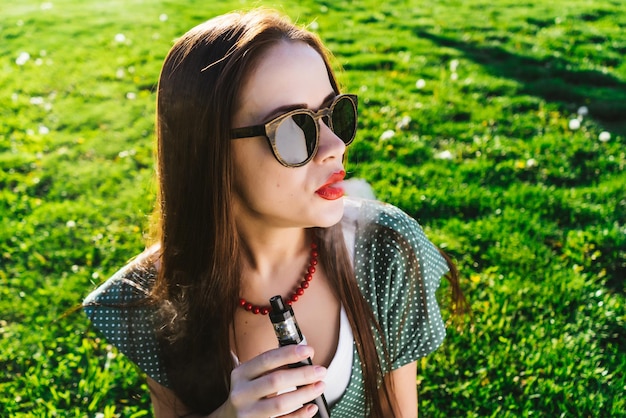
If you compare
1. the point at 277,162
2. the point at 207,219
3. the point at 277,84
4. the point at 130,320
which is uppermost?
the point at 277,84

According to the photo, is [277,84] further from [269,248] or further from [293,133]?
[269,248]

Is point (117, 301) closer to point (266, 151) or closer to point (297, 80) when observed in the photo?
Answer: point (266, 151)

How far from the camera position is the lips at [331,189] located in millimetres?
1600

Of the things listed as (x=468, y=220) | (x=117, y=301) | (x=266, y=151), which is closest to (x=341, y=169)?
(x=266, y=151)

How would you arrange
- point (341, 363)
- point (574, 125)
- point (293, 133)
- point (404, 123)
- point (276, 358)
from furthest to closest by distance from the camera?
point (404, 123) < point (574, 125) < point (341, 363) < point (293, 133) < point (276, 358)

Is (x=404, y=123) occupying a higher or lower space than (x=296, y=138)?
lower

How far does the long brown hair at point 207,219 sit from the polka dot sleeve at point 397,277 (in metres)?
0.06

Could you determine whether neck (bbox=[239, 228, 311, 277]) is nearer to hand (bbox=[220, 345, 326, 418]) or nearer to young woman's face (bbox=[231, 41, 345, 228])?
young woman's face (bbox=[231, 41, 345, 228])

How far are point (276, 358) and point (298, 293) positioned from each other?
56cm

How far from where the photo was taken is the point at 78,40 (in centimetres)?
700

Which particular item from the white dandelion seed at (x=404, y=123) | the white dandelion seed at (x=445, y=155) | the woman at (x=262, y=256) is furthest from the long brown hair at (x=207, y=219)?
the white dandelion seed at (x=404, y=123)

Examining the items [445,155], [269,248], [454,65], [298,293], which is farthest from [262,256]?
[454,65]

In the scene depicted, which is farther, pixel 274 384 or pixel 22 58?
pixel 22 58

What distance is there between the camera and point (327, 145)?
1.57 meters
